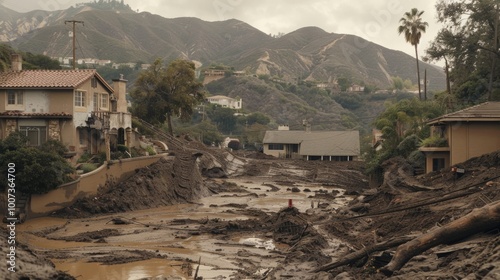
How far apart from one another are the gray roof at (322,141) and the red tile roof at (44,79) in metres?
47.9

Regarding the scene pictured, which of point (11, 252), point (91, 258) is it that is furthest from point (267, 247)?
point (11, 252)

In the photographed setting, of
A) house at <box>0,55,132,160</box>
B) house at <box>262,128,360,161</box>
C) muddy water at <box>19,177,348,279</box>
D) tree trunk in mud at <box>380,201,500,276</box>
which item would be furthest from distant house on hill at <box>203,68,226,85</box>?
tree trunk in mud at <box>380,201,500,276</box>

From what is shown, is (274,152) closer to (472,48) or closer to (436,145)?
(472,48)

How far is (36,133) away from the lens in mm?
36469

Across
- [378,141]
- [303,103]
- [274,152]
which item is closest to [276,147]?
[274,152]

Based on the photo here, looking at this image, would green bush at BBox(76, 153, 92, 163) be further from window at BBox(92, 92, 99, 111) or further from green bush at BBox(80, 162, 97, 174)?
window at BBox(92, 92, 99, 111)

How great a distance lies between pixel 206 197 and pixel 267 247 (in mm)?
19685

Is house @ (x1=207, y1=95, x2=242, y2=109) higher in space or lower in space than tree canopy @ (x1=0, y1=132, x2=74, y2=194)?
higher

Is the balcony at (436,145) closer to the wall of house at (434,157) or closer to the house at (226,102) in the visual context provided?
the wall of house at (434,157)

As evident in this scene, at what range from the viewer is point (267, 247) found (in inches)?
A: 973

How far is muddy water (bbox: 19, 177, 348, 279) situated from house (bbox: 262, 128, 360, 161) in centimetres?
4707

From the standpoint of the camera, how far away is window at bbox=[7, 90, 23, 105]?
3653 centimetres

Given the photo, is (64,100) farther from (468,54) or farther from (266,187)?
(468,54)

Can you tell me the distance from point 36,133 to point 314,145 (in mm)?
53330
